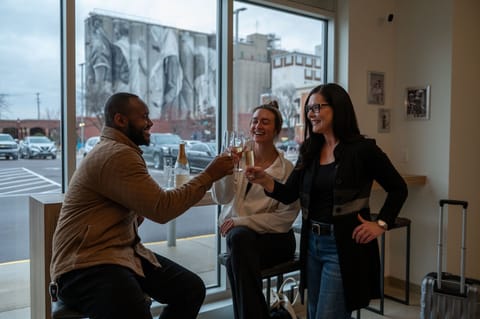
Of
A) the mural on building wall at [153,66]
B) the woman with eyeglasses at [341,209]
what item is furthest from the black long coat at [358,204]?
the mural on building wall at [153,66]

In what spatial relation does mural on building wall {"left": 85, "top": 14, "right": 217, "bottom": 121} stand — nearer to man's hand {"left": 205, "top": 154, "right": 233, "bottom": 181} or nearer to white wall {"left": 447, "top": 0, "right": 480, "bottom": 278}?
man's hand {"left": 205, "top": 154, "right": 233, "bottom": 181}

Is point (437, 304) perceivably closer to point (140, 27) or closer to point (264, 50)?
point (264, 50)

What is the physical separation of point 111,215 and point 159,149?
1.17 m

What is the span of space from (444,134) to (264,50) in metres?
1.51

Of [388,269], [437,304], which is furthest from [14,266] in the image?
[388,269]

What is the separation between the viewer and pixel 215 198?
2.31 m

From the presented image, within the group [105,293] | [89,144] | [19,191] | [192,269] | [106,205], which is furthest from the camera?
[192,269]

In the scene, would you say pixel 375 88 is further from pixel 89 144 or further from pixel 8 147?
pixel 8 147

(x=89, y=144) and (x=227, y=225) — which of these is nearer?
(x=227, y=225)

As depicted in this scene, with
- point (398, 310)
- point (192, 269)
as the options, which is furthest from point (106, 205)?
point (398, 310)

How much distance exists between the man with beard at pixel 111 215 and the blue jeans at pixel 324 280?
546mm

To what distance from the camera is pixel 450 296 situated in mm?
2787

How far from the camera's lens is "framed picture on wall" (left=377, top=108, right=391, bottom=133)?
374cm

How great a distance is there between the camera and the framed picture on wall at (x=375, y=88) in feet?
12.0
